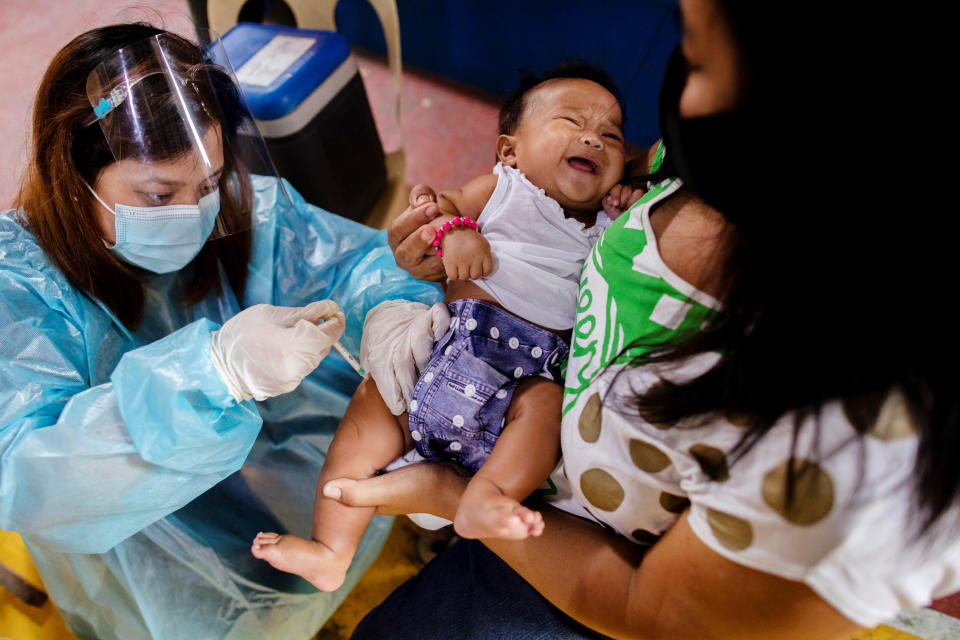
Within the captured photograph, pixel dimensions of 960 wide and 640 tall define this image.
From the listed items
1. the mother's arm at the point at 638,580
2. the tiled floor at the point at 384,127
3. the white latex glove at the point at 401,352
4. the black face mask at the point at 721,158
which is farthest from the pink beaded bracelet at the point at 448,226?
the tiled floor at the point at 384,127

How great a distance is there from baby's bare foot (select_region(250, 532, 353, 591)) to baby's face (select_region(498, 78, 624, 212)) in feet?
3.04

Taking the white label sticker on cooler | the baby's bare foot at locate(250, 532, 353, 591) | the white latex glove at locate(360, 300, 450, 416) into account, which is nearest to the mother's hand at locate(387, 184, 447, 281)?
the white latex glove at locate(360, 300, 450, 416)

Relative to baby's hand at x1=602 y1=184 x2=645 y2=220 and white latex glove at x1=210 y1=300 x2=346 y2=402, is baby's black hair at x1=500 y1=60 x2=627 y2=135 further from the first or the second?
white latex glove at x1=210 y1=300 x2=346 y2=402

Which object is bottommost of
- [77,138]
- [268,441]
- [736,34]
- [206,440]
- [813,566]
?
[268,441]

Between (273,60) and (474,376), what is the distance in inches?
63.7

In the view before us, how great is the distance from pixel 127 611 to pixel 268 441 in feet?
1.55

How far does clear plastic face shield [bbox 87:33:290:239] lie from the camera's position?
1.09 metres

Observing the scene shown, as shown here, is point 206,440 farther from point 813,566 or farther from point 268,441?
point 813,566

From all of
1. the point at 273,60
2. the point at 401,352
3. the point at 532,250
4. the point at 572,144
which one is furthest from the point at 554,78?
the point at 273,60

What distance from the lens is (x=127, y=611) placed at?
1.30 m

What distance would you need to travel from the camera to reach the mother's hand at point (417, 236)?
122 cm

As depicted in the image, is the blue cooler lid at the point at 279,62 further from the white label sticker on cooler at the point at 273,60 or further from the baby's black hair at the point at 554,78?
the baby's black hair at the point at 554,78

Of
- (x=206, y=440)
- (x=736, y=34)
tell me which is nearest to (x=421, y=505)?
(x=206, y=440)

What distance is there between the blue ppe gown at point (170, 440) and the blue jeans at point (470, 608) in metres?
0.34
